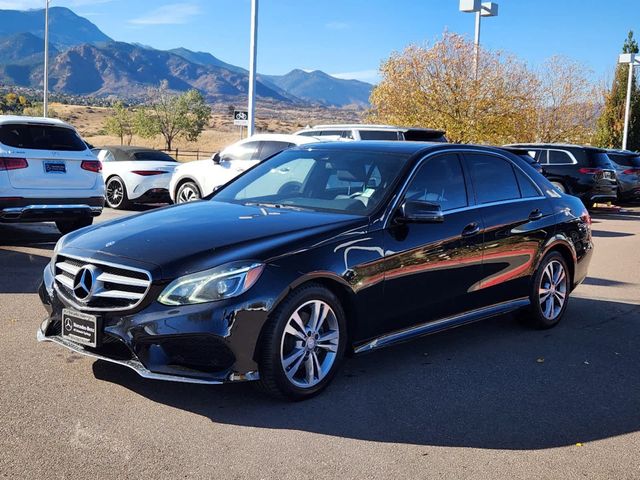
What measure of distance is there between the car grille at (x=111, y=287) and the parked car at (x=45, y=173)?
5.95m

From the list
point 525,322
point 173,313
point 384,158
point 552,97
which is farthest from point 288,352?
point 552,97

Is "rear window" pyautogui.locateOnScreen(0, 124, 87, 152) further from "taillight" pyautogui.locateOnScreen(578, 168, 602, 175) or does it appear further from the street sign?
"taillight" pyautogui.locateOnScreen(578, 168, 602, 175)

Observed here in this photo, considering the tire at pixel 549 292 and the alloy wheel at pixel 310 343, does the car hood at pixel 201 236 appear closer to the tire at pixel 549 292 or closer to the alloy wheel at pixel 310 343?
the alloy wheel at pixel 310 343

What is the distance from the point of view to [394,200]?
526 centimetres

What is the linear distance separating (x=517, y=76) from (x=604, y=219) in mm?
17015

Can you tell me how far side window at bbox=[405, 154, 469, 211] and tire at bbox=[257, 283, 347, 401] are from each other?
119cm

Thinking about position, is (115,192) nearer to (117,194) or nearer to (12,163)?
(117,194)

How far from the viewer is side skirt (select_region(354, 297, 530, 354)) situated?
16.6 feet

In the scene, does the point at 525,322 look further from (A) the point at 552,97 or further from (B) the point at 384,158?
(A) the point at 552,97

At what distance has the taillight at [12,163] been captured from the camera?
984 centimetres

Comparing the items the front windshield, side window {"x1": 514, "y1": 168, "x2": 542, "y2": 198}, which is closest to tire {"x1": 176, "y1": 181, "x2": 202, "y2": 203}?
the front windshield

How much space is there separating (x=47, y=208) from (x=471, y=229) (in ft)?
21.8

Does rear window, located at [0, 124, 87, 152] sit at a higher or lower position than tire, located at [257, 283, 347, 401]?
higher

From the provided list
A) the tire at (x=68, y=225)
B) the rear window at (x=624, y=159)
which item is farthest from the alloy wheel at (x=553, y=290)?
the rear window at (x=624, y=159)
